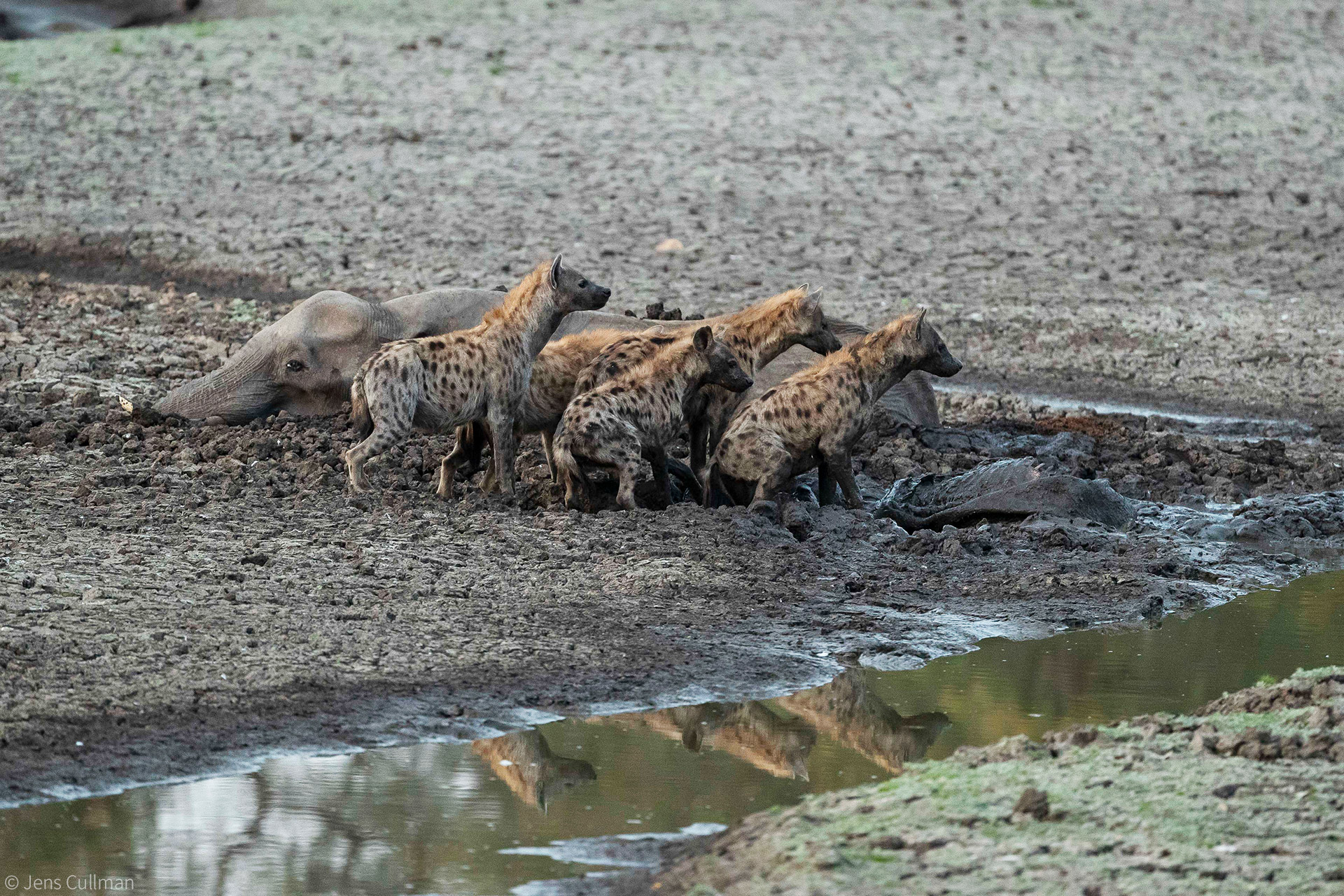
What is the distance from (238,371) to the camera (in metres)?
11.1

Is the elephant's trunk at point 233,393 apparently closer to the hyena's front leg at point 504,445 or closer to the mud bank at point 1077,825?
the hyena's front leg at point 504,445

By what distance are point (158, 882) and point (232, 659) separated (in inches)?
66.9

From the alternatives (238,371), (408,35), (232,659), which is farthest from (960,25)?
(232,659)

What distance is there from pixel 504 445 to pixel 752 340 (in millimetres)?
1428

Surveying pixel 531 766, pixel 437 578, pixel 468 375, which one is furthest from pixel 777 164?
pixel 531 766

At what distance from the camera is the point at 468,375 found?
9.16 meters

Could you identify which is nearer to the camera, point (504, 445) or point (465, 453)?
point (504, 445)

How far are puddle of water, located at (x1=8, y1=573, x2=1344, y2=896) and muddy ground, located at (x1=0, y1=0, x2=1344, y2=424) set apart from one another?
7.62 m

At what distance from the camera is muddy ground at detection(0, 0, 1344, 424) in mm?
16266

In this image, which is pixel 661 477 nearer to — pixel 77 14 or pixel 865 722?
pixel 865 722

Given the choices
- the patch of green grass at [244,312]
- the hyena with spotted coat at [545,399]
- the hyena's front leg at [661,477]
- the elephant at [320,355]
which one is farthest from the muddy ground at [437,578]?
the patch of green grass at [244,312]

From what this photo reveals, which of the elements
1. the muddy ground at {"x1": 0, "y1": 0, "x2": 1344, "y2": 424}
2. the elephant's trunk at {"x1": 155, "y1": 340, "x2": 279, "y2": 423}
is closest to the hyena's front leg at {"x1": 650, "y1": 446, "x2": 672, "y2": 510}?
the elephant's trunk at {"x1": 155, "y1": 340, "x2": 279, "y2": 423}

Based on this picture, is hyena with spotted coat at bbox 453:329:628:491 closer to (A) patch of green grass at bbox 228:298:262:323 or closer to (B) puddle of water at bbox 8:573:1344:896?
(B) puddle of water at bbox 8:573:1344:896

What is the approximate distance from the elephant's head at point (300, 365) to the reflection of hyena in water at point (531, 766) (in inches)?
214
